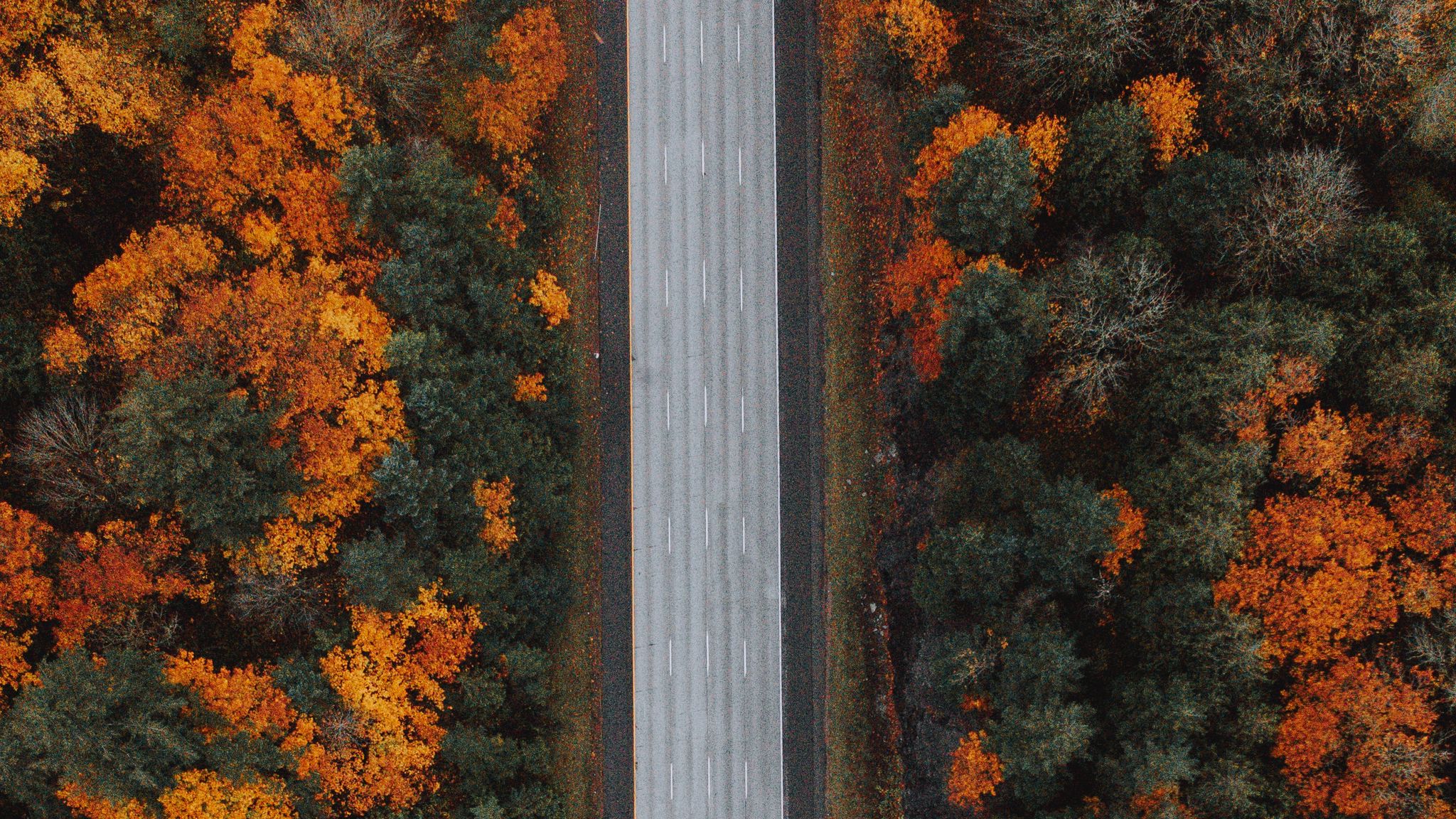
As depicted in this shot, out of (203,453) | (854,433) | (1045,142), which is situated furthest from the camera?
(854,433)

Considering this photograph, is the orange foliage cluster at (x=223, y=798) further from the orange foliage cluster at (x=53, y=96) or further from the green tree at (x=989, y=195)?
the green tree at (x=989, y=195)

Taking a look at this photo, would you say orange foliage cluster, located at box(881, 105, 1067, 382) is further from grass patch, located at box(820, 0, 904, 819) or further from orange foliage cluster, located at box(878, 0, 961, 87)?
orange foliage cluster, located at box(878, 0, 961, 87)

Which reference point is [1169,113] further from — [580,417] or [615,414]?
[580,417]

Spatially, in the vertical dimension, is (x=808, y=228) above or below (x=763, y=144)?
below

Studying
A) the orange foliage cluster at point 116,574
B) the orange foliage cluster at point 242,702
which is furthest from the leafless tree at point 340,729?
the orange foliage cluster at point 116,574

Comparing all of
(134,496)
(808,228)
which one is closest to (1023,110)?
(808,228)

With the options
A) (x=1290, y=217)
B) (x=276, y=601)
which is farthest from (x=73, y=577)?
(x=1290, y=217)

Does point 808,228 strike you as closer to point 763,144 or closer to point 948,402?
point 763,144
